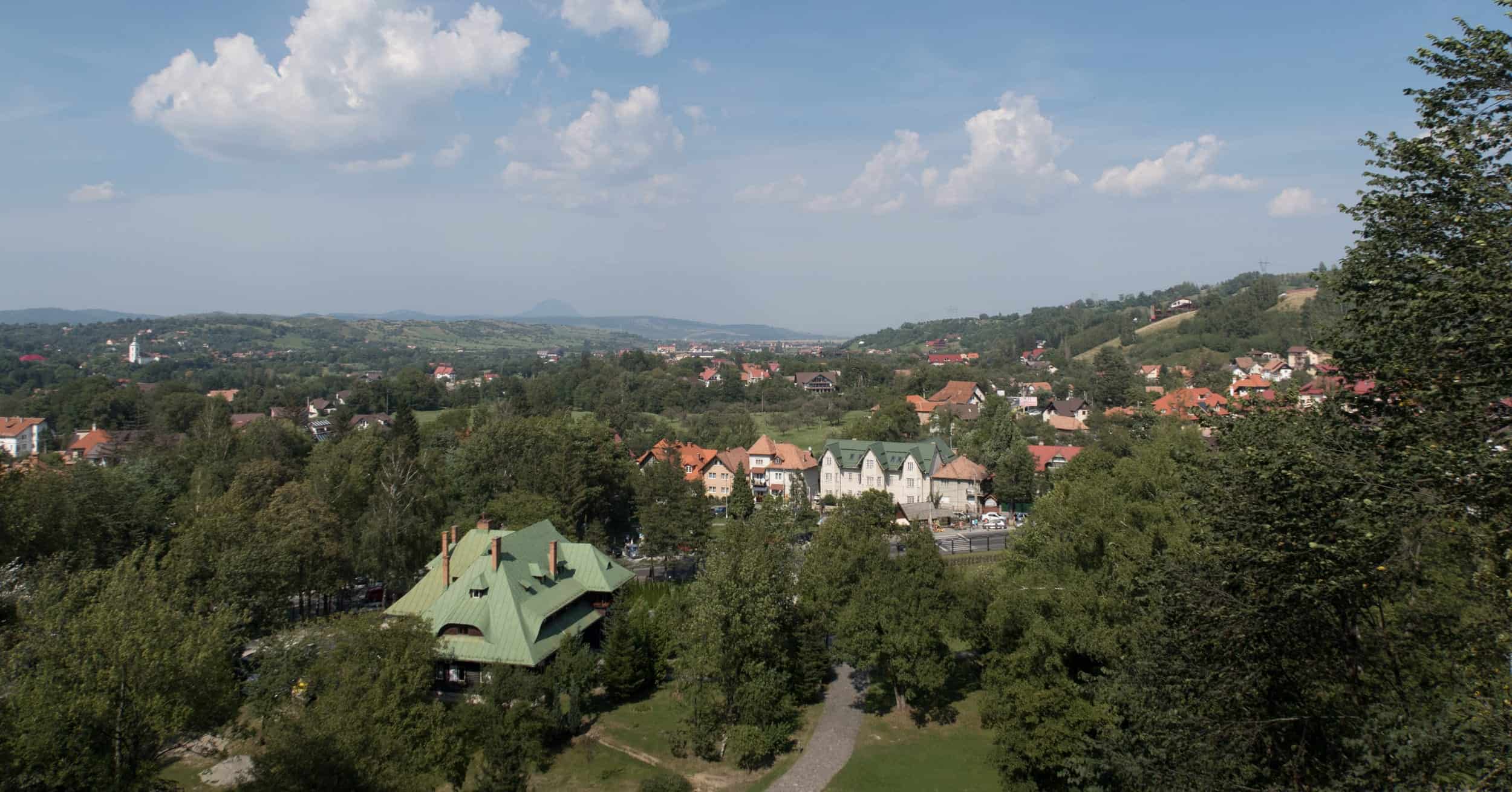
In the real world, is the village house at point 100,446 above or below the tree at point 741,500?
above

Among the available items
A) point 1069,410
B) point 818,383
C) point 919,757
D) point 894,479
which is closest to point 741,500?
point 894,479

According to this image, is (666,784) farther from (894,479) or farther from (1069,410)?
(1069,410)

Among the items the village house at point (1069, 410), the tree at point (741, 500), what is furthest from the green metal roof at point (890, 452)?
the village house at point (1069, 410)

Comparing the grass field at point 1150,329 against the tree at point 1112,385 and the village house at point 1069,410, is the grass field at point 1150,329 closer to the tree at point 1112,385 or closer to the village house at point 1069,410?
the tree at point 1112,385

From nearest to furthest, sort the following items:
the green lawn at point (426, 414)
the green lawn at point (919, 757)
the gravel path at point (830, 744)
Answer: the green lawn at point (919, 757) → the gravel path at point (830, 744) → the green lawn at point (426, 414)

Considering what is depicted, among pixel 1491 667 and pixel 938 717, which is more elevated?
pixel 1491 667

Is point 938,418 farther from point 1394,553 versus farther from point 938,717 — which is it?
point 1394,553

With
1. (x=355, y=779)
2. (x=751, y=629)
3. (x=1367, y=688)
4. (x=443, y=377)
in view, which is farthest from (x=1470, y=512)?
(x=443, y=377)

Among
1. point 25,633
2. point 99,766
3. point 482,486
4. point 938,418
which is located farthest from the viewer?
point 938,418
